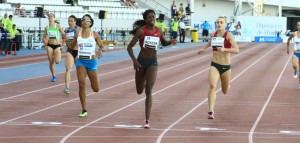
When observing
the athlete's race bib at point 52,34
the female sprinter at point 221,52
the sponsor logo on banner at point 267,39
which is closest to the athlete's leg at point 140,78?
the female sprinter at point 221,52

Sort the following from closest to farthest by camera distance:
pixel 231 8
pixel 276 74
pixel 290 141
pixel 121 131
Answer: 1. pixel 290 141
2. pixel 121 131
3. pixel 276 74
4. pixel 231 8

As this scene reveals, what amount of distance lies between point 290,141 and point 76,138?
9.86ft

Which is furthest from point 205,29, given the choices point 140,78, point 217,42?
point 140,78

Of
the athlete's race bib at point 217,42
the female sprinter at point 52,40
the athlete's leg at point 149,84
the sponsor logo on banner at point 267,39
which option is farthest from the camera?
the sponsor logo on banner at point 267,39

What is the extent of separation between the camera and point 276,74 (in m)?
24.7

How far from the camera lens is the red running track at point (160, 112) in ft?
35.9

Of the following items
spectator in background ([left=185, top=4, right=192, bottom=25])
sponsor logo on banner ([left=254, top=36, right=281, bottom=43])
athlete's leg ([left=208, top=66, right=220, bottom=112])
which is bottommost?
sponsor logo on banner ([left=254, top=36, right=281, bottom=43])

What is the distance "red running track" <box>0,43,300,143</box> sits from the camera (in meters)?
10.9

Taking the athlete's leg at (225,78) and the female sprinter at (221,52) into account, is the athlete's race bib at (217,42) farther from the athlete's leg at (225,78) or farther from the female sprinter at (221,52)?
the athlete's leg at (225,78)

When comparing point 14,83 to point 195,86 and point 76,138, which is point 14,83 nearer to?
point 195,86

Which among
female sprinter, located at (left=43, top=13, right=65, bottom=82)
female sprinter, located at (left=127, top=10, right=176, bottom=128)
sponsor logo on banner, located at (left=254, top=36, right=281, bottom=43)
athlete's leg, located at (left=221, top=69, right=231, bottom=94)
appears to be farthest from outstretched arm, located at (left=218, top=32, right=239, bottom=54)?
sponsor logo on banner, located at (left=254, top=36, right=281, bottom=43)

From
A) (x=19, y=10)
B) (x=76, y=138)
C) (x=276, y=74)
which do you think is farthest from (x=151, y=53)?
(x=19, y=10)

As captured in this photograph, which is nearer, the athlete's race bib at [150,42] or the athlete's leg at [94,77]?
the athlete's race bib at [150,42]

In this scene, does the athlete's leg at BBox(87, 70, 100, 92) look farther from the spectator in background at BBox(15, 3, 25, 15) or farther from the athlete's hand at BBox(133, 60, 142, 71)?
the spectator in background at BBox(15, 3, 25, 15)
